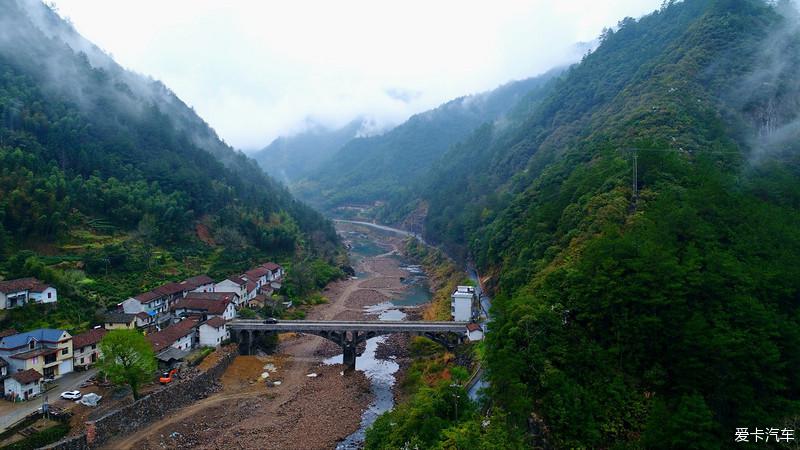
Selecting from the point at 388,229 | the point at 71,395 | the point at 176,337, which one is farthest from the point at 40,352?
the point at 388,229

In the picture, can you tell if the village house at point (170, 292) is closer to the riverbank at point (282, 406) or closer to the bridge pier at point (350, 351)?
the riverbank at point (282, 406)

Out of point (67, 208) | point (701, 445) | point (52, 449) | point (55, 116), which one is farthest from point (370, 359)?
point (55, 116)

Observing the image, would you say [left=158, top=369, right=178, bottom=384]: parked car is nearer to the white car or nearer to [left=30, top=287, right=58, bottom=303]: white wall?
the white car

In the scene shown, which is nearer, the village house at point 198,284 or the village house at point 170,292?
the village house at point 170,292

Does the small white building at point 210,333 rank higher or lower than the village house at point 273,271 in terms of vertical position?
lower

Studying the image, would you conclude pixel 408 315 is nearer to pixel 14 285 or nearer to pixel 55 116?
pixel 14 285

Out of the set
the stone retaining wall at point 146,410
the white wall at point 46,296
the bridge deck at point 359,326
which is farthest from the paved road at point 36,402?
the bridge deck at point 359,326

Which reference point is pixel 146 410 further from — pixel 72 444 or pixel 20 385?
pixel 20 385
